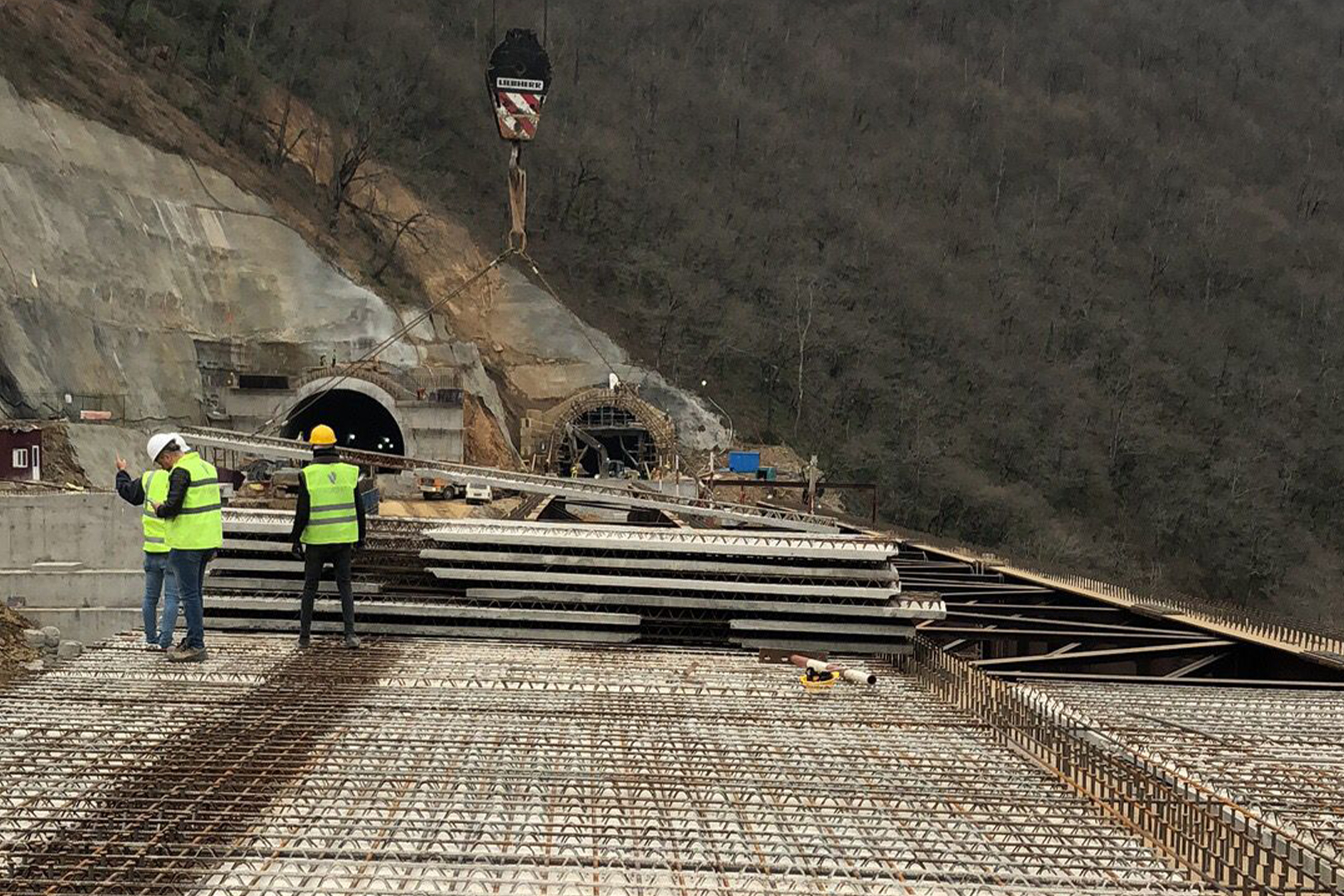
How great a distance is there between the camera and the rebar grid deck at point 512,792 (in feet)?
10.2

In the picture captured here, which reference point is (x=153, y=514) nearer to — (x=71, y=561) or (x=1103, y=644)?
(x=1103, y=644)

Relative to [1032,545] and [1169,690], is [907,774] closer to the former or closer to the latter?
[1169,690]

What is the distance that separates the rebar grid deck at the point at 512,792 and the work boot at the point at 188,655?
20cm

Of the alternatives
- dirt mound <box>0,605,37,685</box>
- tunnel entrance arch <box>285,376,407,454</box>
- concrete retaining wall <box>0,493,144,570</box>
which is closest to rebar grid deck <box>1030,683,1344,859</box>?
dirt mound <box>0,605,37,685</box>

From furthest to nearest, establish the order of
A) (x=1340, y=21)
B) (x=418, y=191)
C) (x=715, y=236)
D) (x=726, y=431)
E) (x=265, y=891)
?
(x=1340, y=21)
(x=715, y=236)
(x=418, y=191)
(x=726, y=431)
(x=265, y=891)

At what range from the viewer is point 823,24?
6391cm

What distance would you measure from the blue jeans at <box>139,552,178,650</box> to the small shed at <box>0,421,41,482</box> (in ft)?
43.1

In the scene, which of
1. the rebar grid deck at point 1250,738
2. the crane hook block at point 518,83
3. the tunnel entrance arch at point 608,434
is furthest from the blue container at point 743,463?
the rebar grid deck at point 1250,738

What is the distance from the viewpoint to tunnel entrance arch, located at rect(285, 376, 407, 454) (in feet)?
81.3

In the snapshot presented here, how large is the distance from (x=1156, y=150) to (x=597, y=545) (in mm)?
66319

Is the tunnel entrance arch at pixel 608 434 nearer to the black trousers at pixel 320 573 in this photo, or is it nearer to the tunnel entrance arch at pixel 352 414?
the tunnel entrance arch at pixel 352 414

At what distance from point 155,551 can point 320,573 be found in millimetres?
1048

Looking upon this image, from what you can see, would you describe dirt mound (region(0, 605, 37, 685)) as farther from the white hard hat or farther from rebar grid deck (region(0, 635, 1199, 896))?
rebar grid deck (region(0, 635, 1199, 896))

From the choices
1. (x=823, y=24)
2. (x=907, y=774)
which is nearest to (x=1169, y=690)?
(x=907, y=774)
